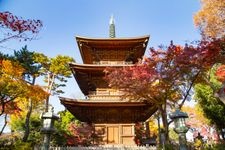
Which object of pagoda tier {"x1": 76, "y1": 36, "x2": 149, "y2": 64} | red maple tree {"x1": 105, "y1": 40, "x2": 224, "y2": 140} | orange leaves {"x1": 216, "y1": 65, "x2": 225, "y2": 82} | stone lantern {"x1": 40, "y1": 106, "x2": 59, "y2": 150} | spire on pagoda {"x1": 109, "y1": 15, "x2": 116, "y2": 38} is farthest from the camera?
spire on pagoda {"x1": 109, "y1": 15, "x2": 116, "y2": 38}

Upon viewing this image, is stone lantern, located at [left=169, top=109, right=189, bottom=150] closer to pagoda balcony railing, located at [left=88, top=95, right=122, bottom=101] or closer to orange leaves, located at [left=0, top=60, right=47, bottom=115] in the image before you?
pagoda balcony railing, located at [left=88, top=95, right=122, bottom=101]

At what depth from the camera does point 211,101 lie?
71.6 ft

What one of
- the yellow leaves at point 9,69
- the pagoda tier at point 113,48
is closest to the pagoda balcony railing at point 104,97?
the pagoda tier at point 113,48

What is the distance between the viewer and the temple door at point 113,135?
60.8 ft

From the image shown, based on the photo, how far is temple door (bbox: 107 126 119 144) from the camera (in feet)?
60.8

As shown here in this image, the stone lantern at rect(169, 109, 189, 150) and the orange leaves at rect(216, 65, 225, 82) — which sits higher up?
the orange leaves at rect(216, 65, 225, 82)

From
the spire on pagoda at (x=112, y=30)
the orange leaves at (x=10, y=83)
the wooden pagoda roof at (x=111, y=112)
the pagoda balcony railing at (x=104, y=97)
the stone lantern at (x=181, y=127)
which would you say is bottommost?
the stone lantern at (x=181, y=127)

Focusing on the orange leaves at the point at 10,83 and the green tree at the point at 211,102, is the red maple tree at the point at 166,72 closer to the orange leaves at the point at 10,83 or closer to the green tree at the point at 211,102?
the green tree at the point at 211,102

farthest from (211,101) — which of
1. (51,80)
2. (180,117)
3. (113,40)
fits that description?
(51,80)

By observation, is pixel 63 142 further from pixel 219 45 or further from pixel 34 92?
pixel 219 45

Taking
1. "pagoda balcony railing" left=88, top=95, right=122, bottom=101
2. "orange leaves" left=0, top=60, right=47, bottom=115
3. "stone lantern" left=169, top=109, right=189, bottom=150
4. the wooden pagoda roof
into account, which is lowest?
"stone lantern" left=169, top=109, right=189, bottom=150

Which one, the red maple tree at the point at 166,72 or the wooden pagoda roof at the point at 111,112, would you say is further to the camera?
the wooden pagoda roof at the point at 111,112

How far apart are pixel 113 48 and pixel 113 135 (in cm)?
765

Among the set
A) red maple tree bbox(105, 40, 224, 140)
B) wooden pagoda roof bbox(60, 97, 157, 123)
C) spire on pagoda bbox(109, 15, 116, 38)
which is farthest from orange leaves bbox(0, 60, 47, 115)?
spire on pagoda bbox(109, 15, 116, 38)
